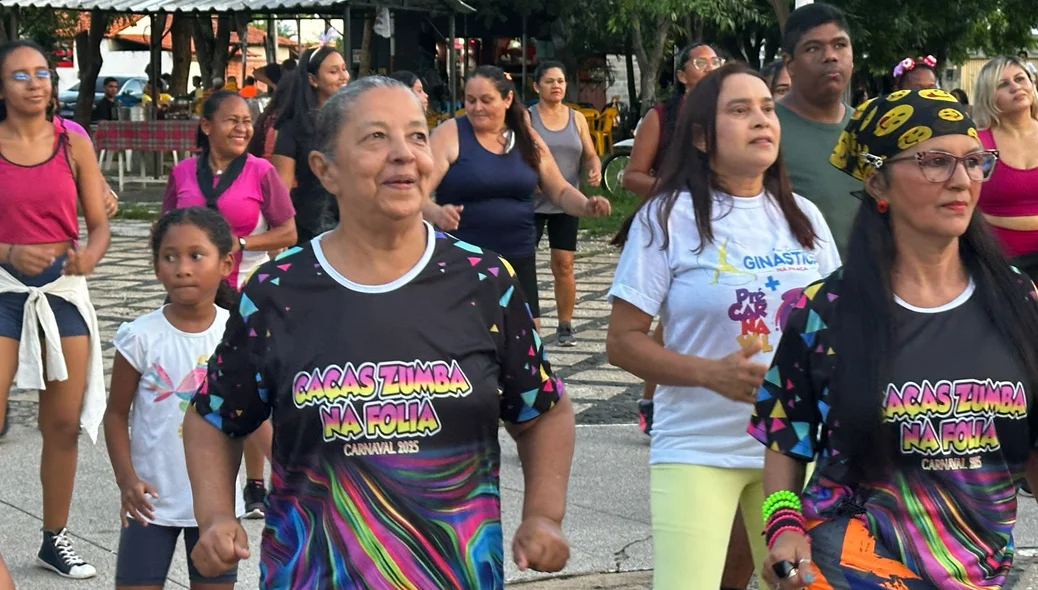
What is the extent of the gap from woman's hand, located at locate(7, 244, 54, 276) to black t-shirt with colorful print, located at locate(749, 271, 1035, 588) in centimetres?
358

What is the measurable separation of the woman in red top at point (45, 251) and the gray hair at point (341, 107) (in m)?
2.96

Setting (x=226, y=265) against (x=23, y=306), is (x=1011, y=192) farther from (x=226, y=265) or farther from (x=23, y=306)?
(x=23, y=306)

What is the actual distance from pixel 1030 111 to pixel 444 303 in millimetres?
5071

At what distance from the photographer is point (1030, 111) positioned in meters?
7.27

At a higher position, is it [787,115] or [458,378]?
[787,115]

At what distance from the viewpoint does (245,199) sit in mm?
6703

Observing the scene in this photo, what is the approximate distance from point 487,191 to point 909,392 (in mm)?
5213

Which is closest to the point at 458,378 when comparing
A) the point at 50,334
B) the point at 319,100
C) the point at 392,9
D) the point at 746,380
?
the point at 746,380

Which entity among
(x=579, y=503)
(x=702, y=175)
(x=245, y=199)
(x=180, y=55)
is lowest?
(x=579, y=503)

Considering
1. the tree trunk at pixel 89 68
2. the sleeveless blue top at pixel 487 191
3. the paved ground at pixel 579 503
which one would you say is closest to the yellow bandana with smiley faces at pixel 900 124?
the paved ground at pixel 579 503

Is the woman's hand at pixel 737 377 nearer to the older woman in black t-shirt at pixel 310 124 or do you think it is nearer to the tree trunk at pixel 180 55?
the older woman in black t-shirt at pixel 310 124

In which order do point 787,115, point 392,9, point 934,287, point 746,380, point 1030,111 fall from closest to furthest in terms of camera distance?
point 934,287, point 746,380, point 787,115, point 1030,111, point 392,9

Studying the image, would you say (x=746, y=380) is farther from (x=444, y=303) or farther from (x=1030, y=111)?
(x=1030, y=111)

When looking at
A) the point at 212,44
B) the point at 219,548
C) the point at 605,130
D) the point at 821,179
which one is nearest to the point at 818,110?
the point at 821,179
